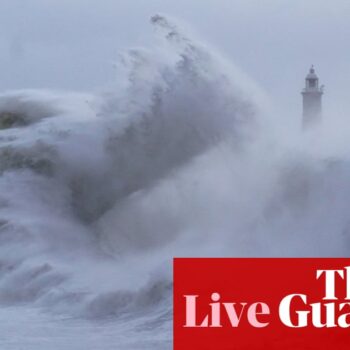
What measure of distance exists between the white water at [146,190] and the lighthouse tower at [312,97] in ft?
26.7

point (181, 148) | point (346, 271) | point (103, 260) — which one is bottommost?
point (346, 271)

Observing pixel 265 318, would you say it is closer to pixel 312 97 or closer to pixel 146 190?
pixel 146 190

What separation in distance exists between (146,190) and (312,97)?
1053cm

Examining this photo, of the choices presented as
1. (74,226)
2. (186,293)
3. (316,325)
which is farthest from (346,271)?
(74,226)

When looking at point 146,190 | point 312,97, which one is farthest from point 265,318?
point 312,97

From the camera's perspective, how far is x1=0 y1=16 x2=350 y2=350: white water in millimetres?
9188

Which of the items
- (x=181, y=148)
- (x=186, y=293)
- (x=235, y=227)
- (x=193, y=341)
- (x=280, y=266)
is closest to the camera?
(x=193, y=341)

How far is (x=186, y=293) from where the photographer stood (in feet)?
24.3

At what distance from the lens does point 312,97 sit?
76.7 feet

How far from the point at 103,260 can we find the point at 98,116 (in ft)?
14.3

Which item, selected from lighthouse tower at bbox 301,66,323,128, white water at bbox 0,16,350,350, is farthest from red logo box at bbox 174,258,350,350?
lighthouse tower at bbox 301,66,323,128

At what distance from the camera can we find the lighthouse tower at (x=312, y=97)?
22.9m

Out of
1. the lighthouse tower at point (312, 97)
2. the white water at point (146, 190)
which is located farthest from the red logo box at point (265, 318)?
Result: the lighthouse tower at point (312, 97)

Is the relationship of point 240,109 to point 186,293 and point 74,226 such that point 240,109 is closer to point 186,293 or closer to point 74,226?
point 74,226
